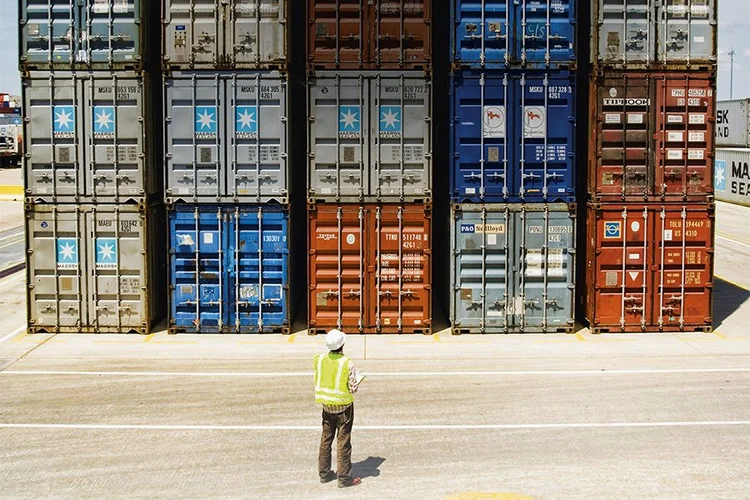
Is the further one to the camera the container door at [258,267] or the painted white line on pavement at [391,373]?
the container door at [258,267]

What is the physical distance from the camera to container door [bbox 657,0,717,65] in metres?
20.1

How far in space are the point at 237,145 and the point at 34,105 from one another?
422cm

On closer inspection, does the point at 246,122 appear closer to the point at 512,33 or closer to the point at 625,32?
the point at 512,33

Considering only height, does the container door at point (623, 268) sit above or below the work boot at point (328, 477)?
above

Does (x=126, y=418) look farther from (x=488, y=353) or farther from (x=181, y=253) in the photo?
(x=488, y=353)

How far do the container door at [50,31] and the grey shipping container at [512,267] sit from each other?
8.45 metres

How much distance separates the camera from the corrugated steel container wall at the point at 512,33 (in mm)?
19891

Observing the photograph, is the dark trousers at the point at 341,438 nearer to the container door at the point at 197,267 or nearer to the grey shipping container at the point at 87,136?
→ the container door at the point at 197,267

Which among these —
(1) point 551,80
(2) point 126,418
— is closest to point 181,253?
(2) point 126,418

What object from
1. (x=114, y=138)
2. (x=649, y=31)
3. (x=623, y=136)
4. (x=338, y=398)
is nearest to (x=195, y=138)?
(x=114, y=138)

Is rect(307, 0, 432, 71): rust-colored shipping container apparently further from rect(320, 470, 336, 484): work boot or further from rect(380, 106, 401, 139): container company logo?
rect(320, 470, 336, 484): work boot

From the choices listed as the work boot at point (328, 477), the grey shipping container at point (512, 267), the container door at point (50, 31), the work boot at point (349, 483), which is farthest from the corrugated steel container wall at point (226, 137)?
the work boot at point (349, 483)

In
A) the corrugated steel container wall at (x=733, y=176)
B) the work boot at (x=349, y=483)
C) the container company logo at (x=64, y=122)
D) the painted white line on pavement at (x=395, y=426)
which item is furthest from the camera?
the corrugated steel container wall at (x=733, y=176)

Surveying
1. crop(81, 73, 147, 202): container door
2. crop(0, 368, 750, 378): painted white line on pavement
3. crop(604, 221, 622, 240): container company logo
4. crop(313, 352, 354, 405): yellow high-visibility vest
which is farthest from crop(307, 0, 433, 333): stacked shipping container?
crop(313, 352, 354, 405): yellow high-visibility vest
